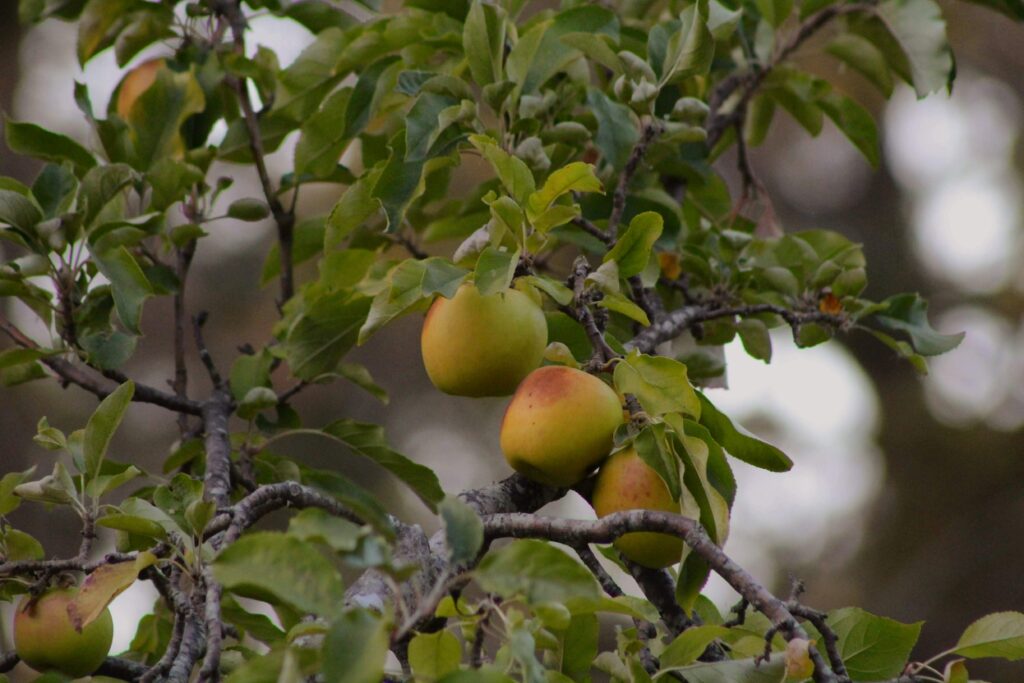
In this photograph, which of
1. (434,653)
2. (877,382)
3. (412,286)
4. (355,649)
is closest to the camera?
(355,649)

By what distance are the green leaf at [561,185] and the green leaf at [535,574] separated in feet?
1.16

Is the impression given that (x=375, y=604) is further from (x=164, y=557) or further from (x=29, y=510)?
(x=29, y=510)

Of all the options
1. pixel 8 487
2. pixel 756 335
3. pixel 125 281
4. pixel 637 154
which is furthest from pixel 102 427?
pixel 756 335

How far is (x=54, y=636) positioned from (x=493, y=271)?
497 mm

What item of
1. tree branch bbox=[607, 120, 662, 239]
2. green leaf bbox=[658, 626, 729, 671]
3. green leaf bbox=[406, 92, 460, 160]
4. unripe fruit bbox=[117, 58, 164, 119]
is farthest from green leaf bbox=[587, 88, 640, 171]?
unripe fruit bbox=[117, 58, 164, 119]

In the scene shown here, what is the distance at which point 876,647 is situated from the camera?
2.93 feet

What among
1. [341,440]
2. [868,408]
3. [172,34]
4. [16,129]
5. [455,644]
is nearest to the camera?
[455,644]

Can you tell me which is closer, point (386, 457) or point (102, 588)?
point (102, 588)

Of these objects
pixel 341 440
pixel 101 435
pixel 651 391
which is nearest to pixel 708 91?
pixel 341 440

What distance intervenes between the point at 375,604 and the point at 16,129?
0.80 meters

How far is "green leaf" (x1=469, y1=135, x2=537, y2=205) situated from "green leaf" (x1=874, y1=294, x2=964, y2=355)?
0.53 m

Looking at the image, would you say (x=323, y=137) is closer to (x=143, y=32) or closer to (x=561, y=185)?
(x=143, y=32)

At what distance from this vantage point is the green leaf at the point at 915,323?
3.96 ft

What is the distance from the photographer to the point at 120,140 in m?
1.33
